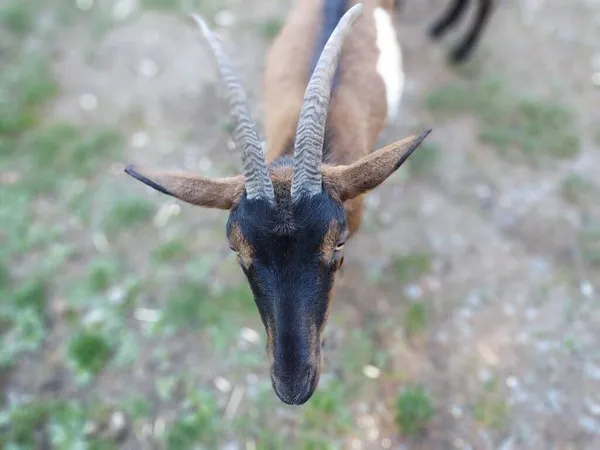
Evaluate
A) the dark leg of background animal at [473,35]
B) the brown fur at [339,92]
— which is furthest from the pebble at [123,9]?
the dark leg of background animal at [473,35]

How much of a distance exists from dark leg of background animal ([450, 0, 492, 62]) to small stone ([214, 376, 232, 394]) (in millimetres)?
4666

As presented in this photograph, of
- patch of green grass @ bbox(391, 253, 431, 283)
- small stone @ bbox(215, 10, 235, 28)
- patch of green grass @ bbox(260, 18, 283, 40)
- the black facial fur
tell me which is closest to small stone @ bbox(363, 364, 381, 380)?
patch of green grass @ bbox(391, 253, 431, 283)

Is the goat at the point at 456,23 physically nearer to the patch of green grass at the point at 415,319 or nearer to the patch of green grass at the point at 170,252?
the patch of green grass at the point at 415,319

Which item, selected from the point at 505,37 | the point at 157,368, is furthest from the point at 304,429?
the point at 505,37

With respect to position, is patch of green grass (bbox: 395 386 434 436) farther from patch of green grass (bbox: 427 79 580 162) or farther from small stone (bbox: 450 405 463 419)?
patch of green grass (bbox: 427 79 580 162)

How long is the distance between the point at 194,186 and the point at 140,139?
339cm

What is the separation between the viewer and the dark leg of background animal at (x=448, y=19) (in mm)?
6274

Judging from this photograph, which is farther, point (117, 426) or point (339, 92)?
point (117, 426)

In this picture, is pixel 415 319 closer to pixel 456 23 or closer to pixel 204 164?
pixel 204 164

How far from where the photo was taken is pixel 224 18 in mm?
6809

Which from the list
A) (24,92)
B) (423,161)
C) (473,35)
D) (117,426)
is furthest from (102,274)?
(473,35)

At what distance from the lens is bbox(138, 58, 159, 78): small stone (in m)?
6.50

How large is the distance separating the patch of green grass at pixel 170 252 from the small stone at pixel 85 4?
4048mm

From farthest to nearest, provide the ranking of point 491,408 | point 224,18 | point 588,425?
point 224,18 < point 491,408 < point 588,425
